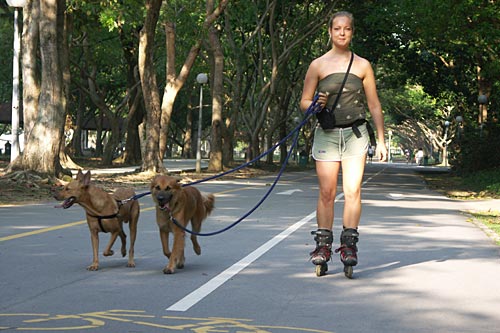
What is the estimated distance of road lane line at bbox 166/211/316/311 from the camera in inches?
266

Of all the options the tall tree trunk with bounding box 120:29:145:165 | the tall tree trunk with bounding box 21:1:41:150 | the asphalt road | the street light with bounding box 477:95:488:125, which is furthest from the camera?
the tall tree trunk with bounding box 120:29:145:165

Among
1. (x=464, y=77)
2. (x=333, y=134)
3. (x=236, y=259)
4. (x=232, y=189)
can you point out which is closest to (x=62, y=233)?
(x=236, y=259)

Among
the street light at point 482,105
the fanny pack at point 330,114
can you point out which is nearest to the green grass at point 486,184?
the street light at point 482,105

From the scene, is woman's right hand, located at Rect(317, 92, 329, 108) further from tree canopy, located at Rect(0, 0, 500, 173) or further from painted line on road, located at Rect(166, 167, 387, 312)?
tree canopy, located at Rect(0, 0, 500, 173)

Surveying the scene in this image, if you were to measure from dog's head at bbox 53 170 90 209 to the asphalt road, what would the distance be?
65 centimetres

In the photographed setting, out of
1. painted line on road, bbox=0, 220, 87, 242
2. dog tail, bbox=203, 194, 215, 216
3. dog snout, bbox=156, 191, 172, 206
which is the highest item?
dog snout, bbox=156, 191, 172, 206

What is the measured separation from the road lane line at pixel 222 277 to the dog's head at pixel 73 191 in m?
1.39

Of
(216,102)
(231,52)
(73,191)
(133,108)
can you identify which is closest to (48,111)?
(73,191)

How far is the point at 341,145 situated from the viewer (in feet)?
27.2

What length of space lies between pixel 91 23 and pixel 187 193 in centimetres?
2767

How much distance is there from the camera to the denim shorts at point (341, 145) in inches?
324

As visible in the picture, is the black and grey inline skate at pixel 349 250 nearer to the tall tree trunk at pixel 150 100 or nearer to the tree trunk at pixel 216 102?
the tall tree trunk at pixel 150 100

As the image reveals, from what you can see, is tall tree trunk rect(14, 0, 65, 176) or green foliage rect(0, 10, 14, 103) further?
green foliage rect(0, 10, 14, 103)

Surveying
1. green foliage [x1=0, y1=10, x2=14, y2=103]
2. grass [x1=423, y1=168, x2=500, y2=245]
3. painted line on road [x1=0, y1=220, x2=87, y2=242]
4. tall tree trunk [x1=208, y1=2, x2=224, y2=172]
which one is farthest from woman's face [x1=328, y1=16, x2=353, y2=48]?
green foliage [x1=0, y1=10, x2=14, y2=103]
